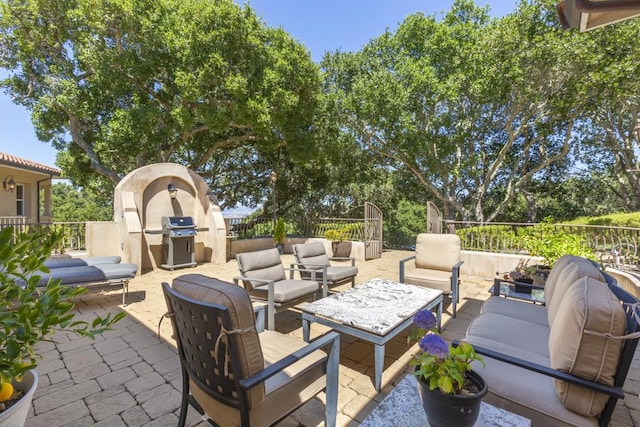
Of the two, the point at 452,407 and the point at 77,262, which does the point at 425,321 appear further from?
the point at 77,262

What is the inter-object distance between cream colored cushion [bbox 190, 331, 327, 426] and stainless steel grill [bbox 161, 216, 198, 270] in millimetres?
5613

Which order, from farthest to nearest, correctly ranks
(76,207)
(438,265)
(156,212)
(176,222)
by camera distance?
1. (76,207)
2. (156,212)
3. (176,222)
4. (438,265)

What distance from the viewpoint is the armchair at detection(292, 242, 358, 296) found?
4397mm

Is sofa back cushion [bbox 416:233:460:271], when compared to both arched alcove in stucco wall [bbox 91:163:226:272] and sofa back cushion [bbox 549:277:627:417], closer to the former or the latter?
sofa back cushion [bbox 549:277:627:417]

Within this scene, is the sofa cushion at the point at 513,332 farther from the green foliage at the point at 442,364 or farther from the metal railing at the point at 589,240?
the metal railing at the point at 589,240

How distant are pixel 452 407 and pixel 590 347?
0.93 metres

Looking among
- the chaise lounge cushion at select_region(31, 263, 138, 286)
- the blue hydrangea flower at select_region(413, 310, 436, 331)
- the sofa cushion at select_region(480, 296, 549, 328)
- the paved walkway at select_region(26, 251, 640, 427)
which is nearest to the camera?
the blue hydrangea flower at select_region(413, 310, 436, 331)

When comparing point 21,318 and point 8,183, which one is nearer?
point 21,318

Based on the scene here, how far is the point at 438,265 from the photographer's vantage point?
187 inches

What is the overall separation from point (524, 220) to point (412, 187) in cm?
755

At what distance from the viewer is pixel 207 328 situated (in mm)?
1518

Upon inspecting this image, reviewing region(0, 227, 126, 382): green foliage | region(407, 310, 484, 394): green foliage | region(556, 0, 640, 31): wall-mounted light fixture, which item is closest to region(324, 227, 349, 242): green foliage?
region(556, 0, 640, 31): wall-mounted light fixture

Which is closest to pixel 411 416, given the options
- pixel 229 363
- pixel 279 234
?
pixel 229 363

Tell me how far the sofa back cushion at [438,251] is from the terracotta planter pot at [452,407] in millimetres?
3574
